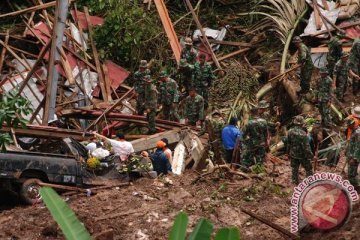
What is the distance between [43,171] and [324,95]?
6.49 meters

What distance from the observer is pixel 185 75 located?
76.5 ft

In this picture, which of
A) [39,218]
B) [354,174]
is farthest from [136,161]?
[354,174]

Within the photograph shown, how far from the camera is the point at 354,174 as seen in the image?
640 inches

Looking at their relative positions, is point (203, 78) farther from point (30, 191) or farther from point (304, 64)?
point (30, 191)

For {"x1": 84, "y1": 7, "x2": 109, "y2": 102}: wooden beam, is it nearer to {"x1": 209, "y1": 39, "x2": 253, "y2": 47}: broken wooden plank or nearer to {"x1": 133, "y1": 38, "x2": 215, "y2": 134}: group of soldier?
{"x1": 133, "y1": 38, "x2": 215, "y2": 134}: group of soldier

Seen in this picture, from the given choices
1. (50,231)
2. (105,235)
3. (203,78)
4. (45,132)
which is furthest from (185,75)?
(105,235)

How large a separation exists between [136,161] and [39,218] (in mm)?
2802

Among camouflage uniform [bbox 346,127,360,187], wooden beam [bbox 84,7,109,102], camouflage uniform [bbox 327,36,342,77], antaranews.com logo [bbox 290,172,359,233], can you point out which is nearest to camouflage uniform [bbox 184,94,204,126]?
camouflage uniform [bbox 327,36,342,77]

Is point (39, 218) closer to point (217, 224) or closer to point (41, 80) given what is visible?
point (217, 224)

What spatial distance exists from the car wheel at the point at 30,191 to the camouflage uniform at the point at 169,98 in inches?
210

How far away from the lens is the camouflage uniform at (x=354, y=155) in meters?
16.0

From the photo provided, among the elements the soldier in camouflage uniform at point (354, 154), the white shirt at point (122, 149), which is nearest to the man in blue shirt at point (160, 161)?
the white shirt at point (122, 149)

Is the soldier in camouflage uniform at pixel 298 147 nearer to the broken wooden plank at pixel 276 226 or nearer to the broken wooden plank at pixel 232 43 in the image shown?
the broken wooden plank at pixel 276 226

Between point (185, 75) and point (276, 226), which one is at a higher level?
point (185, 75)
